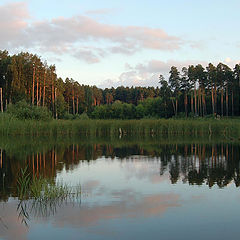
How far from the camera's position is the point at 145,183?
11.6 meters

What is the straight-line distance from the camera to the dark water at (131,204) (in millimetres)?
6656

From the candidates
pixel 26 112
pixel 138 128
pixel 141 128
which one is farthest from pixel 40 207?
pixel 26 112

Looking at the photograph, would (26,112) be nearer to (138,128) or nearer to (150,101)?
(138,128)

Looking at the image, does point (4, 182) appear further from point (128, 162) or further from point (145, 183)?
point (128, 162)

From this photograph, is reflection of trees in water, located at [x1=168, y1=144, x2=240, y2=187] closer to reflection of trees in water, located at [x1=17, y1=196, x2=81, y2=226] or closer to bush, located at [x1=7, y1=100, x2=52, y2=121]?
reflection of trees in water, located at [x1=17, y1=196, x2=81, y2=226]

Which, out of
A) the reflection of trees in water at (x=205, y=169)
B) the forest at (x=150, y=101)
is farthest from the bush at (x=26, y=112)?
the reflection of trees in water at (x=205, y=169)

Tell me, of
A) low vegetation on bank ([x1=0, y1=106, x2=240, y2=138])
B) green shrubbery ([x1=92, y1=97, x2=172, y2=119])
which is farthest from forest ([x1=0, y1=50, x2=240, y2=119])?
low vegetation on bank ([x1=0, y1=106, x2=240, y2=138])

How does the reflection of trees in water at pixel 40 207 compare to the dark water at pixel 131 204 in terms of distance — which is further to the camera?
the reflection of trees in water at pixel 40 207

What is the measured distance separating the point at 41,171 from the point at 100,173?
238 centimetres

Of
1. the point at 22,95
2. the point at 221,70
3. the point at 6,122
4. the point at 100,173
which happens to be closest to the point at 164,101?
the point at 221,70

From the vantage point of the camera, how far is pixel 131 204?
8648mm

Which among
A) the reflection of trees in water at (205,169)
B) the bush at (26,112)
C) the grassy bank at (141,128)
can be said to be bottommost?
the reflection of trees in water at (205,169)

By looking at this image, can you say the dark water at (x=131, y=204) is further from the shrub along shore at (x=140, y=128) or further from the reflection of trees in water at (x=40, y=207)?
the shrub along shore at (x=140, y=128)

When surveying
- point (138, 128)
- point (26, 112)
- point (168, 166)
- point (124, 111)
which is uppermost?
point (124, 111)
